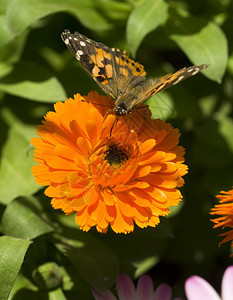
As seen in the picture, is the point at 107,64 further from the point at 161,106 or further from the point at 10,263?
the point at 10,263

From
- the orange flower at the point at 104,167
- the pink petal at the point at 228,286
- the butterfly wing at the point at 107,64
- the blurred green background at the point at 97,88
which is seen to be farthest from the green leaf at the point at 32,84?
the pink petal at the point at 228,286

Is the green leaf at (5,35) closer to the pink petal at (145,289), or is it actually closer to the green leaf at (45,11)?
the green leaf at (45,11)

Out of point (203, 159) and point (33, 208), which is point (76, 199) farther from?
point (203, 159)

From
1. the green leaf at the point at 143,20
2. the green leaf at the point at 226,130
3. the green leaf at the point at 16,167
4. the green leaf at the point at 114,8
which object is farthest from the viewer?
the green leaf at the point at 226,130

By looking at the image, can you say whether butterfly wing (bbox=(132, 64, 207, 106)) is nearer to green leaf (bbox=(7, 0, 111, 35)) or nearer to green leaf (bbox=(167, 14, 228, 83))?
green leaf (bbox=(167, 14, 228, 83))

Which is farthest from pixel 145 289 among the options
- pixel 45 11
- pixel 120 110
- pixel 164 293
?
pixel 45 11

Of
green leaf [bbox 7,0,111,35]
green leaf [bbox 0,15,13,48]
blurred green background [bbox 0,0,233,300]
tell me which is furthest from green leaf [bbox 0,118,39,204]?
green leaf [bbox 7,0,111,35]

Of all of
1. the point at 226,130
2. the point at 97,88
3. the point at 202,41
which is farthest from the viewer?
the point at 226,130
